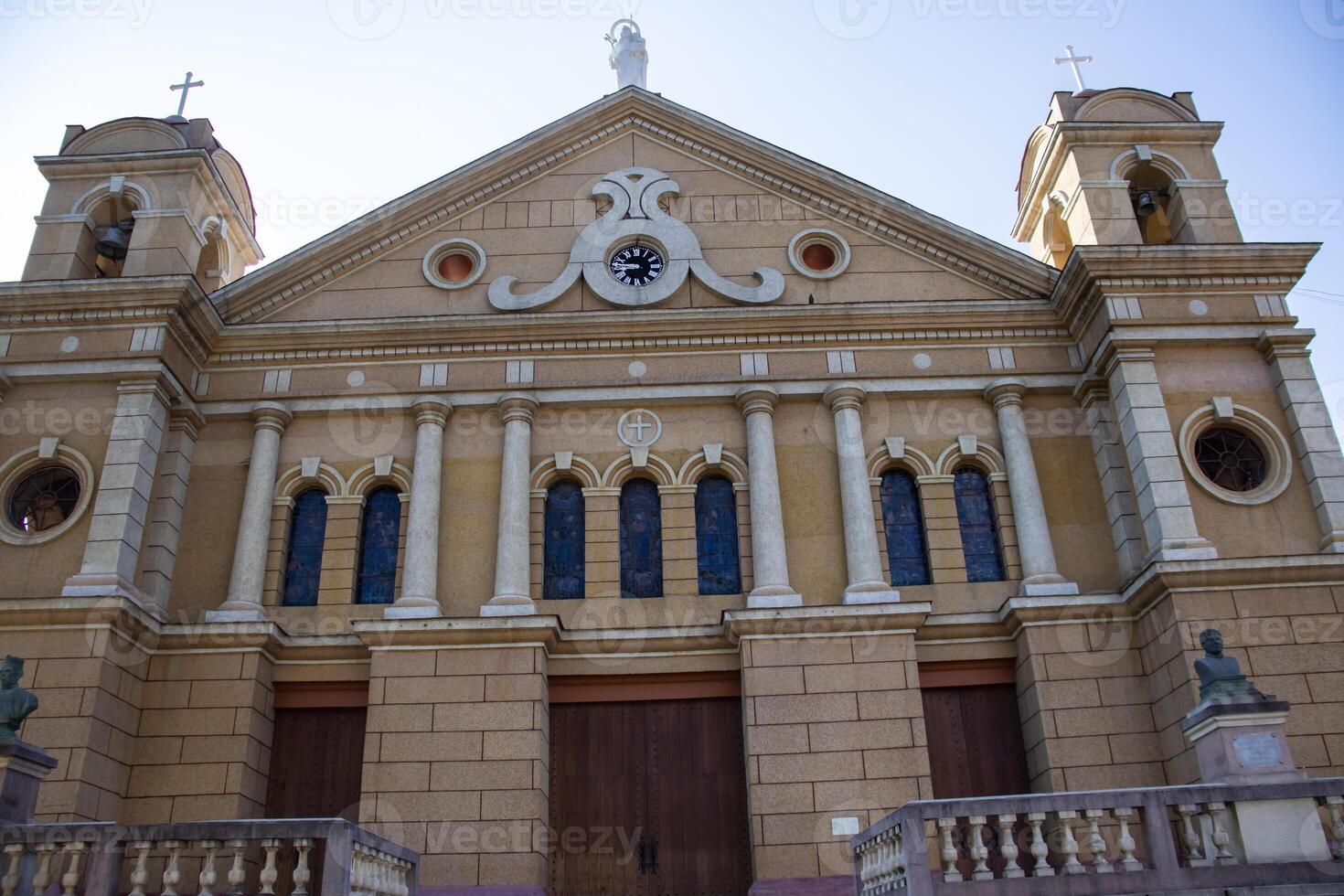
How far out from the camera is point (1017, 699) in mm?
16547

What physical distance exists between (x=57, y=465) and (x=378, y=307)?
5379 millimetres

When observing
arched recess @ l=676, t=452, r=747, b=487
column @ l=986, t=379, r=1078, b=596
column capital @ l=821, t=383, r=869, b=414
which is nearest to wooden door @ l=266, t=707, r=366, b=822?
arched recess @ l=676, t=452, r=747, b=487

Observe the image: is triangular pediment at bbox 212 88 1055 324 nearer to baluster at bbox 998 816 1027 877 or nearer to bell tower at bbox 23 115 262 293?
bell tower at bbox 23 115 262 293

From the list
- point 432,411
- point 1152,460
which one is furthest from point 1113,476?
point 432,411

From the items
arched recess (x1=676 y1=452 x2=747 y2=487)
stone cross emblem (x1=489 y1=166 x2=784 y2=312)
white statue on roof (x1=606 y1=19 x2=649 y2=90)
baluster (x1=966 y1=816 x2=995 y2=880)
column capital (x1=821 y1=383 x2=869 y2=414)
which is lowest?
baluster (x1=966 y1=816 x2=995 y2=880)

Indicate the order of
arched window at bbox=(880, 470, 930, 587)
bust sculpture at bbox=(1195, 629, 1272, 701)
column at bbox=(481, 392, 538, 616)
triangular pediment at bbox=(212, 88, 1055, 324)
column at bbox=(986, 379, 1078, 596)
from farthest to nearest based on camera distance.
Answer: triangular pediment at bbox=(212, 88, 1055, 324)
arched window at bbox=(880, 470, 930, 587)
column at bbox=(986, 379, 1078, 596)
column at bbox=(481, 392, 538, 616)
bust sculpture at bbox=(1195, 629, 1272, 701)

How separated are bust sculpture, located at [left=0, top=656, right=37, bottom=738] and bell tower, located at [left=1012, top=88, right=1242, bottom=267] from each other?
16103mm

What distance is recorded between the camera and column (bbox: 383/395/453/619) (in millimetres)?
16531

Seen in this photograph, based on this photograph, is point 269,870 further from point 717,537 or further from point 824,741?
point 717,537

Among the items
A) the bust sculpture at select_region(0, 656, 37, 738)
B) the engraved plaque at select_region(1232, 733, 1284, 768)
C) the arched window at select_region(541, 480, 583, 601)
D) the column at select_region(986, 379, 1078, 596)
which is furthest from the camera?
the arched window at select_region(541, 480, 583, 601)

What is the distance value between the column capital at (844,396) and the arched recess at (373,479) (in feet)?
21.8

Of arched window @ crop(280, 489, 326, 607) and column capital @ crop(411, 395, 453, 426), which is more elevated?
column capital @ crop(411, 395, 453, 426)

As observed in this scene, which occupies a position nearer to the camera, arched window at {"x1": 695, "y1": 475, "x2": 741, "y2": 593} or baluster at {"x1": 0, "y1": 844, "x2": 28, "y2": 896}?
baluster at {"x1": 0, "y1": 844, "x2": 28, "y2": 896}

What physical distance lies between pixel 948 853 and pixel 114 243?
15872 mm
